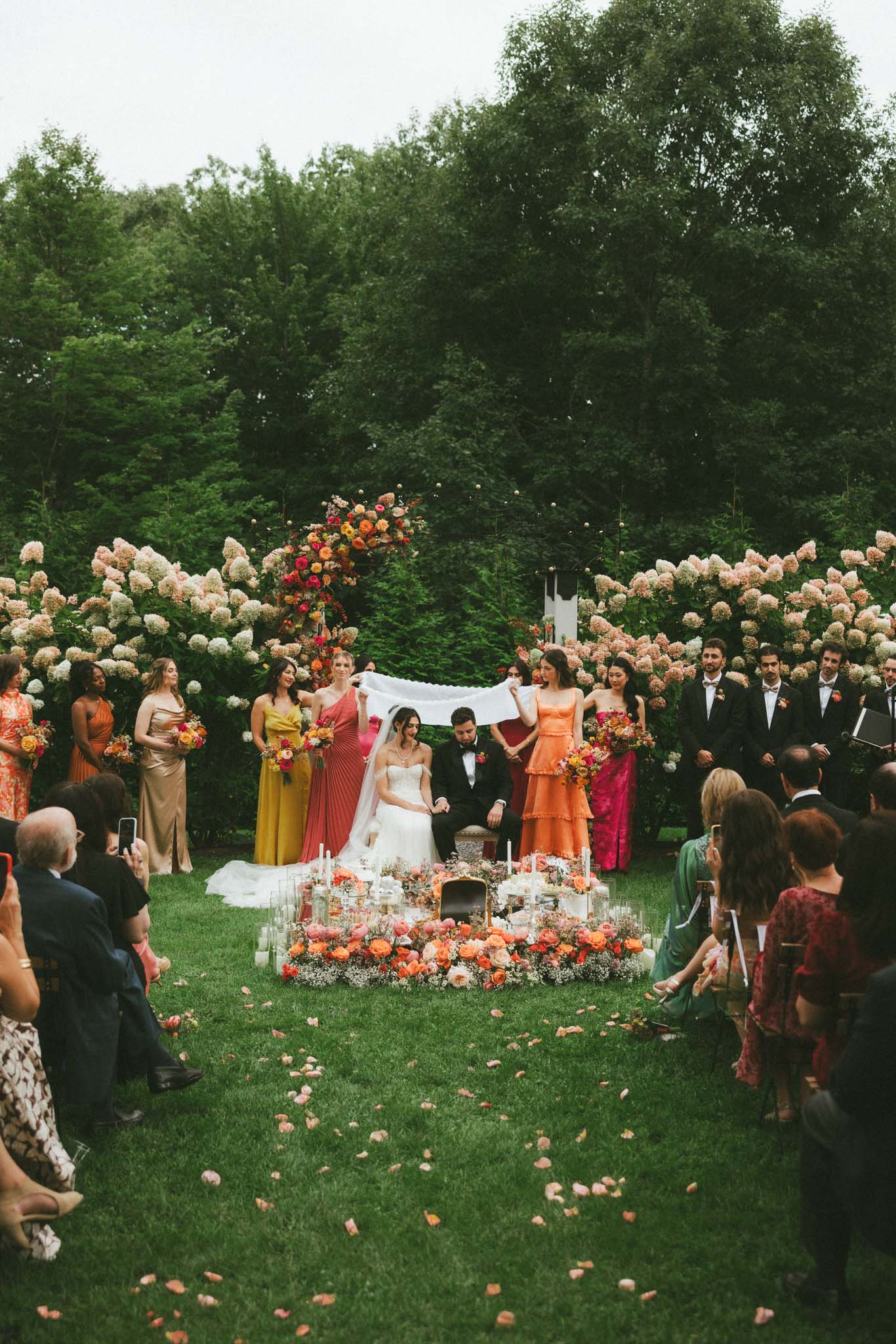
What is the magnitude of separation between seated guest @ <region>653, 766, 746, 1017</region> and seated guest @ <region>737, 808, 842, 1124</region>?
1172 mm

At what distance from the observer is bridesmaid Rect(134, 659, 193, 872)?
38.0ft

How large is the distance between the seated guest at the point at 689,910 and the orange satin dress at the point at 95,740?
6.81m

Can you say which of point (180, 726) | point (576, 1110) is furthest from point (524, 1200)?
point (180, 726)

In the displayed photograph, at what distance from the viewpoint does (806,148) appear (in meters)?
20.2

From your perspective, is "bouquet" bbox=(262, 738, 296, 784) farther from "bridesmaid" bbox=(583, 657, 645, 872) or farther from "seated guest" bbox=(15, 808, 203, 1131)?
"seated guest" bbox=(15, 808, 203, 1131)

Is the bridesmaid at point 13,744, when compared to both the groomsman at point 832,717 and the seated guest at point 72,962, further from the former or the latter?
the groomsman at point 832,717

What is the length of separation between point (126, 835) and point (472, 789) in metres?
5.00

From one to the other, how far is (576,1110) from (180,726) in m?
7.19

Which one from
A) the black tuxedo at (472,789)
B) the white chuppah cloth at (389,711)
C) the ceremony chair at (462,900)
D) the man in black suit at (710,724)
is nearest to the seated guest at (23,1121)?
the ceremony chair at (462,900)

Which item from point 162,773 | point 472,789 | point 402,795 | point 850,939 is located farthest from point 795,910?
point 162,773

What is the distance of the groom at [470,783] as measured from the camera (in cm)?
1024

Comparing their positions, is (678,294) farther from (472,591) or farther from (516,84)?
(472,591)

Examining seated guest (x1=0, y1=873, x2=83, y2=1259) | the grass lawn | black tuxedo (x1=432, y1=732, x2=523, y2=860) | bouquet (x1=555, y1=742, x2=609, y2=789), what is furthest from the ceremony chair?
seated guest (x1=0, y1=873, x2=83, y2=1259)

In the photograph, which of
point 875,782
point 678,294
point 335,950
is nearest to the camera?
point 875,782
